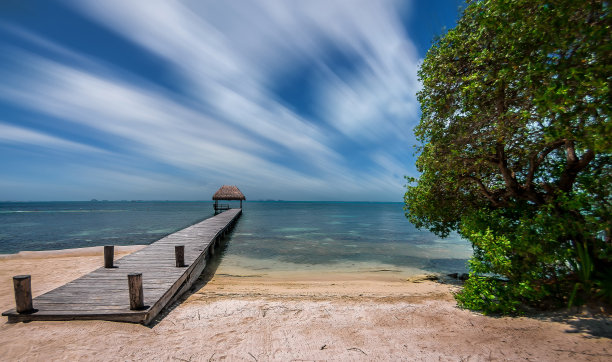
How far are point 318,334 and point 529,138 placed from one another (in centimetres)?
648

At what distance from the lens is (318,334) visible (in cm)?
512

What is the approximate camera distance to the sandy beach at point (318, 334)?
14.2 ft

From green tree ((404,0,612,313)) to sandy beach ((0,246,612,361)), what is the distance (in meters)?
0.80

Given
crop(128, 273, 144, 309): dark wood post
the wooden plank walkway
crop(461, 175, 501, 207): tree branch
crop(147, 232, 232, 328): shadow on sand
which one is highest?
crop(461, 175, 501, 207): tree branch

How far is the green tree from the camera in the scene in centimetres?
413

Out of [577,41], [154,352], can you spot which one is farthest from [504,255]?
[154,352]

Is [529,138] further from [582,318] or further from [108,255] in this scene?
[108,255]

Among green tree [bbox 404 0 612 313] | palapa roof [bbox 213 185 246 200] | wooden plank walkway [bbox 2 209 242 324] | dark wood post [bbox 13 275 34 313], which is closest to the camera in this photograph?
green tree [bbox 404 0 612 313]

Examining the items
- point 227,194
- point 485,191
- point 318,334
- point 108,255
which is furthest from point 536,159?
point 227,194

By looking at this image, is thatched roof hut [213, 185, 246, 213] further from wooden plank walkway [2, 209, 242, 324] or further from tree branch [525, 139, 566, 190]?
tree branch [525, 139, 566, 190]

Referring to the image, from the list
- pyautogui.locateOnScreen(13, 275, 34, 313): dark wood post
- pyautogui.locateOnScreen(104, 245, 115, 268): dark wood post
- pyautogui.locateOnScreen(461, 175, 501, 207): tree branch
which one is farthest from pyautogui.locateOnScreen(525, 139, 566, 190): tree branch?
pyautogui.locateOnScreen(104, 245, 115, 268): dark wood post

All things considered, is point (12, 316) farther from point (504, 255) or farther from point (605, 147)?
point (605, 147)

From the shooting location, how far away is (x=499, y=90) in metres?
5.42

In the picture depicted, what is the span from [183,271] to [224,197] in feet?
92.1
